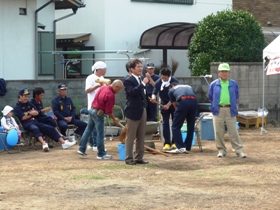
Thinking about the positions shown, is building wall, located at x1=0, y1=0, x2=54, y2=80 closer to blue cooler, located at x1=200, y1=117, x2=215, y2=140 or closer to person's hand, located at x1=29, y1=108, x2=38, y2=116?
person's hand, located at x1=29, y1=108, x2=38, y2=116

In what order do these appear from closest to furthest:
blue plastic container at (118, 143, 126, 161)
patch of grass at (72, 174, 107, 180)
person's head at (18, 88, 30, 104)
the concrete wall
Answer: patch of grass at (72, 174, 107, 180)
blue plastic container at (118, 143, 126, 161)
person's head at (18, 88, 30, 104)
the concrete wall

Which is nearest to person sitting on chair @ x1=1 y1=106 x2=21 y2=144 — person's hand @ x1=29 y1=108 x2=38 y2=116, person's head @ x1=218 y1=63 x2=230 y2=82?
person's hand @ x1=29 y1=108 x2=38 y2=116

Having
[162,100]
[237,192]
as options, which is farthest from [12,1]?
[237,192]

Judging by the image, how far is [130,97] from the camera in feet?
38.8

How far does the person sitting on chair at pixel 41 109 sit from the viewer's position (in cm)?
1447

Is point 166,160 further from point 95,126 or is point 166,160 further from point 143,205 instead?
point 143,205

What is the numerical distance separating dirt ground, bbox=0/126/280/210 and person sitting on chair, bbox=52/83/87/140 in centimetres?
108

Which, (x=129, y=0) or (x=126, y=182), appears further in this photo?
(x=129, y=0)

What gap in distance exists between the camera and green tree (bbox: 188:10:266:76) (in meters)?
20.2

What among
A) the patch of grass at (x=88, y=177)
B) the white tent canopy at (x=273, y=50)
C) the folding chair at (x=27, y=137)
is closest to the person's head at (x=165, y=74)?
the folding chair at (x=27, y=137)

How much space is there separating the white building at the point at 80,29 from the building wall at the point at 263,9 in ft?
8.04

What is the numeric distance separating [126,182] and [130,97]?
219 cm

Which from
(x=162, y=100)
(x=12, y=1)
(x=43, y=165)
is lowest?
(x=43, y=165)

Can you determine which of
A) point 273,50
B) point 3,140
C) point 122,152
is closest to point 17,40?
point 3,140
